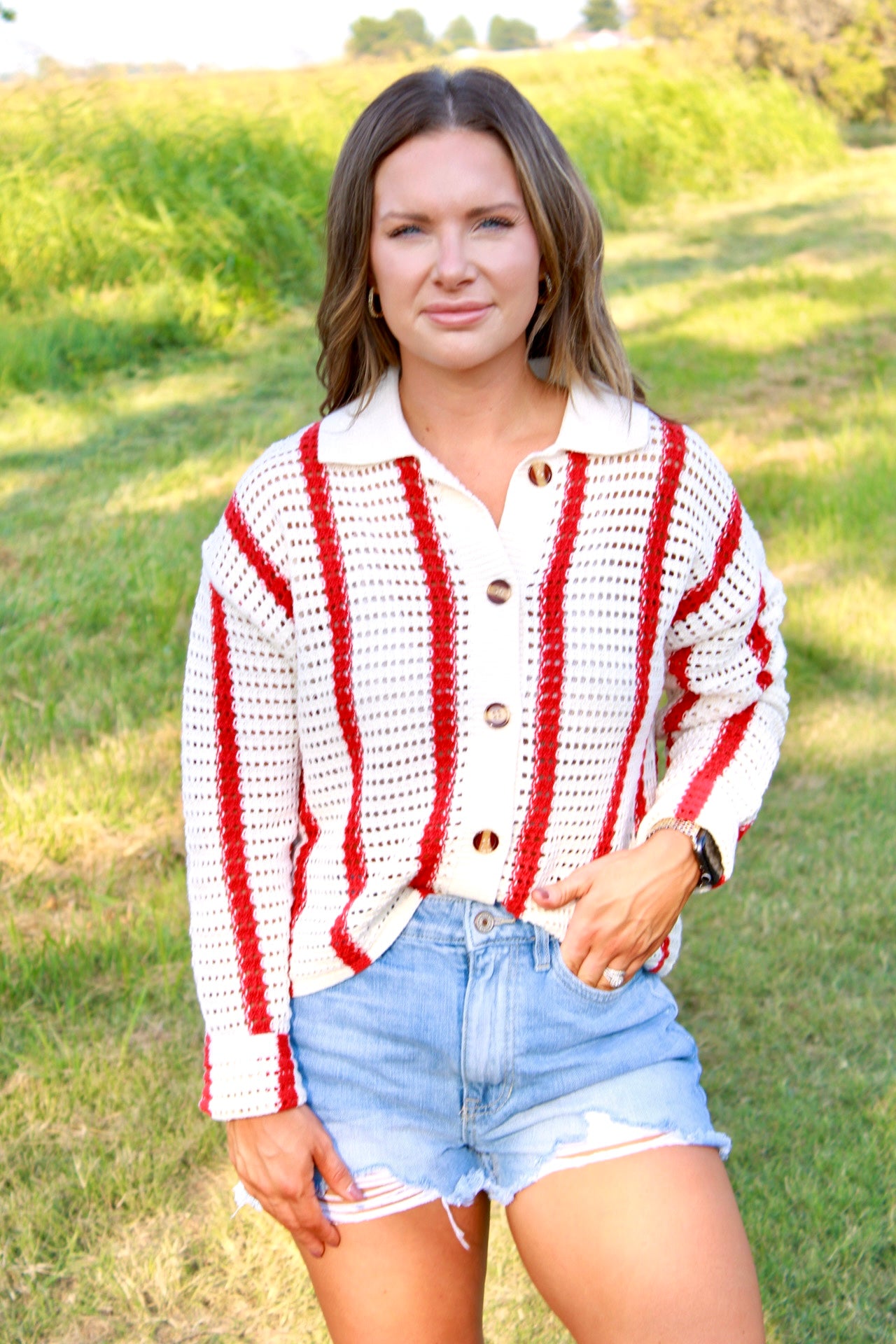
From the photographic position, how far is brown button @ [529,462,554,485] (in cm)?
162

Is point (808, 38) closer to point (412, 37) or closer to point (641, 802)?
point (412, 37)

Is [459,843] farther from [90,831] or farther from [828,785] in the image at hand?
[828,785]

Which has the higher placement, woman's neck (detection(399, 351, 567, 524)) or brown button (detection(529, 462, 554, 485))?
woman's neck (detection(399, 351, 567, 524))

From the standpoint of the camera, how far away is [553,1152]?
155 centimetres

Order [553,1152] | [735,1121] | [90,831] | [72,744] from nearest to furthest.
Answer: [553,1152], [735,1121], [90,831], [72,744]

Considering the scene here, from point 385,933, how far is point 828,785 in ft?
7.59

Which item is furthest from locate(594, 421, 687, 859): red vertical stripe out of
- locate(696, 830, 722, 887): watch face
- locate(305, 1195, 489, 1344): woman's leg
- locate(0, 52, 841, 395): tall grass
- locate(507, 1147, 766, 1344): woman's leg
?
locate(0, 52, 841, 395): tall grass

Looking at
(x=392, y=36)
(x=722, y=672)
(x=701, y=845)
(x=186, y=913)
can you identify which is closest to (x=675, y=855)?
(x=701, y=845)

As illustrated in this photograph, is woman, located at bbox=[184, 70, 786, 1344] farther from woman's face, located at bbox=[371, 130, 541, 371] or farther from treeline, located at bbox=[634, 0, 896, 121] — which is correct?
treeline, located at bbox=[634, 0, 896, 121]

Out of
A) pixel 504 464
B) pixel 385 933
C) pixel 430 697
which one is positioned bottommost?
pixel 385 933

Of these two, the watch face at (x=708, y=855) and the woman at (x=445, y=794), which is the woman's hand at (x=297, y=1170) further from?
the watch face at (x=708, y=855)

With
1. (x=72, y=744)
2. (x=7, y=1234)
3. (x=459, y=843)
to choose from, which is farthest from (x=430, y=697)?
(x=72, y=744)

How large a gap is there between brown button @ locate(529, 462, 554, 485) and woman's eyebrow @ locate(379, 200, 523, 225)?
293 mm

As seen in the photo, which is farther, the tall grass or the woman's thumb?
the tall grass
